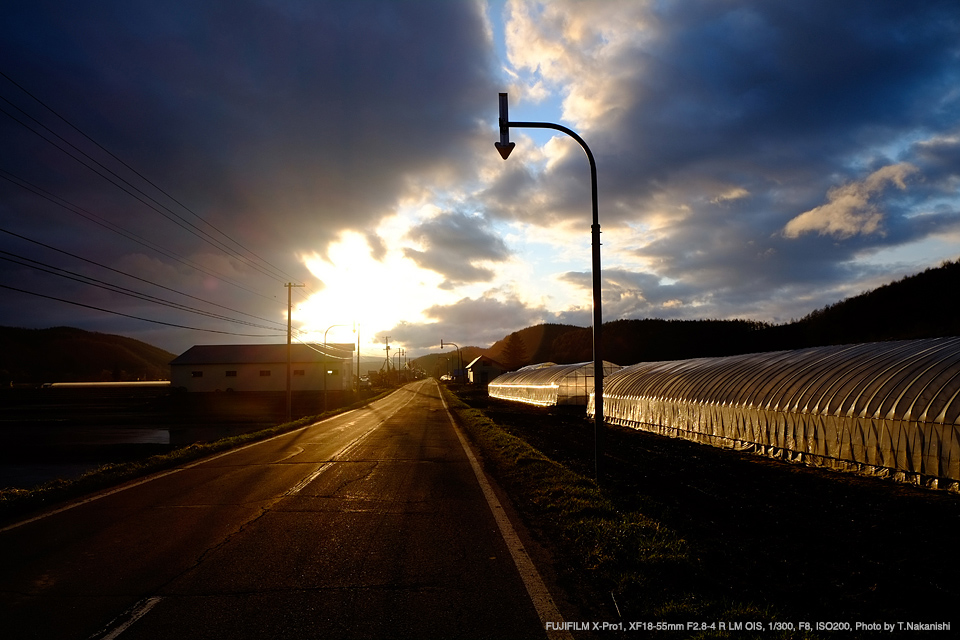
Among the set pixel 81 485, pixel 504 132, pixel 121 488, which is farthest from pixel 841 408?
pixel 81 485

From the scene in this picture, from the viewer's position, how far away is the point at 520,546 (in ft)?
24.1

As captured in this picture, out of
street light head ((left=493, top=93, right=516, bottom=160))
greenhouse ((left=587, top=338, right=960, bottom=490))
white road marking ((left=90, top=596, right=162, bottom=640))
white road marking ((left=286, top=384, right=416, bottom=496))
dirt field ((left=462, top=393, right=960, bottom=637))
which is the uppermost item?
street light head ((left=493, top=93, right=516, bottom=160))

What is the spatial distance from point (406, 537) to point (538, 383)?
1918 inches

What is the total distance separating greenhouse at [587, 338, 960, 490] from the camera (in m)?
12.1

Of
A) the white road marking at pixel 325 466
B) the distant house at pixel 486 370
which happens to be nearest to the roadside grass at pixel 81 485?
the white road marking at pixel 325 466

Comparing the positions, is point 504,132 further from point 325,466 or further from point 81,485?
point 81,485

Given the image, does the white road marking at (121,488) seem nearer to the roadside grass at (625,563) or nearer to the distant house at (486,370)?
the roadside grass at (625,563)

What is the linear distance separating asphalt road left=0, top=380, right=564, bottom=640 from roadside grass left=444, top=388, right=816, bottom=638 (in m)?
0.74

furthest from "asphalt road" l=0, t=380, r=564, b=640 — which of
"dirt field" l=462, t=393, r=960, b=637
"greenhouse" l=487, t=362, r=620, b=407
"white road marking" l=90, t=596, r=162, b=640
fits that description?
"greenhouse" l=487, t=362, r=620, b=407

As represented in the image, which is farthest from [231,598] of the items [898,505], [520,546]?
[898,505]

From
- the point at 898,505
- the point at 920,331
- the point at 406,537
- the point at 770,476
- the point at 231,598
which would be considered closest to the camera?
the point at 231,598

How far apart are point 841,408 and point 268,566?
578 inches

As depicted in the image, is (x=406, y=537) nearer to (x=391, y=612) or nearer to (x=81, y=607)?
(x=391, y=612)

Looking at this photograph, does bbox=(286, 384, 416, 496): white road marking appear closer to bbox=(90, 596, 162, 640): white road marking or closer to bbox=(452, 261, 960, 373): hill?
bbox=(90, 596, 162, 640): white road marking
